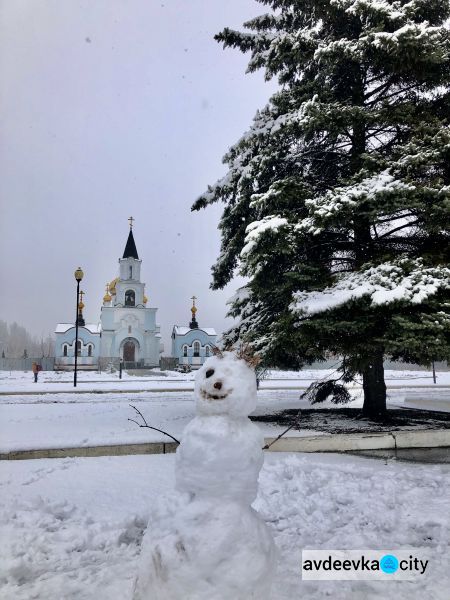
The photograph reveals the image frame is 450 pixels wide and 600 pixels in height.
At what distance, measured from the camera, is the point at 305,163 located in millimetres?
10031

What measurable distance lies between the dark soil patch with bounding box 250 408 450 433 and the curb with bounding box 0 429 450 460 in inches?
25.7

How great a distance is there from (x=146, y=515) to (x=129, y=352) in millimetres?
46704

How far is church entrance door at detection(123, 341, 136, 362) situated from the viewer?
161 ft

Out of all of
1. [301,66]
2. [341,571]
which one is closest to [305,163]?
[301,66]

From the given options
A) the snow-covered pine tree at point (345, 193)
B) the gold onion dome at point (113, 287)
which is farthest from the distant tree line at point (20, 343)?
the snow-covered pine tree at point (345, 193)

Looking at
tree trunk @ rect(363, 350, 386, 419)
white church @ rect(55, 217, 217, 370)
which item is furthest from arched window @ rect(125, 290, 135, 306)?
tree trunk @ rect(363, 350, 386, 419)

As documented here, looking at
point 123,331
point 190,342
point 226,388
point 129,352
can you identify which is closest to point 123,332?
point 123,331

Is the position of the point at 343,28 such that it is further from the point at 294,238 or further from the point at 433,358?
the point at 433,358

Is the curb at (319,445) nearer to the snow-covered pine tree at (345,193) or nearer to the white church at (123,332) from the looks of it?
the snow-covered pine tree at (345,193)

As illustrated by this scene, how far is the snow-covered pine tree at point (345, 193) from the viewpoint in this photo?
684 cm

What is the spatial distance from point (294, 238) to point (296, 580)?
5338 mm

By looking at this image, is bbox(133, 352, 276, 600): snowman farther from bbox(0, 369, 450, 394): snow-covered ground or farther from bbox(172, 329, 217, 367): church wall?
bbox(172, 329, 217, 367): church wall

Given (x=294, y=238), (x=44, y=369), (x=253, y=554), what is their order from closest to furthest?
(x=253, y=554), (x=294, y=238), (x=44, y=369)

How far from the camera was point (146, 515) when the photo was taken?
4012mm
